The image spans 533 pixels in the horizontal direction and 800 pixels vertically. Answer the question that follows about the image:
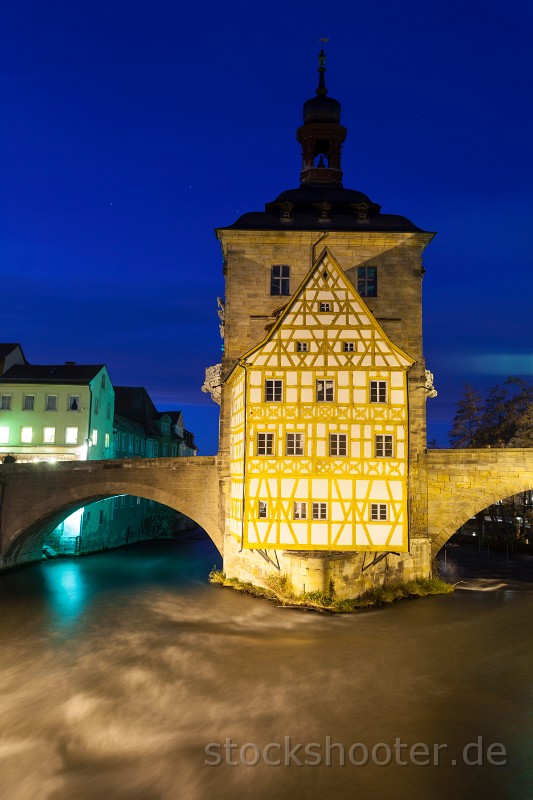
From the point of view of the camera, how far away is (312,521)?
23484 millimetres

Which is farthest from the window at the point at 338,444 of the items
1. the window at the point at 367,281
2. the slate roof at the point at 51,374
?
the slate roof at the point at 51,374

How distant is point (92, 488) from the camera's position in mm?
31188

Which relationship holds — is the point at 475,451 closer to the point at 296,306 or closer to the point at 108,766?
the point at 296,306

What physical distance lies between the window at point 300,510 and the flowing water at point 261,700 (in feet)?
11.6

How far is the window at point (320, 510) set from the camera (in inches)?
925

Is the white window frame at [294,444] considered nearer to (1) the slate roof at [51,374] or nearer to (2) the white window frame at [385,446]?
(2) the white window frame at [385,446]

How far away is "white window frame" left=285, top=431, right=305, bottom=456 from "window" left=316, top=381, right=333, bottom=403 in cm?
158

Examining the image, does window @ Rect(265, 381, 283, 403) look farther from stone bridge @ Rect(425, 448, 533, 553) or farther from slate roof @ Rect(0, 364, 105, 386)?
slate roof @ Rect(0, 364, 105, 386)

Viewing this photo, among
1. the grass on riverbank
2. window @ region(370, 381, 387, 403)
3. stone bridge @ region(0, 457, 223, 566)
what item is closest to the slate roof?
stone bridge @ region(0, 457, 223, 566)

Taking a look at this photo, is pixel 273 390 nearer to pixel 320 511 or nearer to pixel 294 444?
pixel 294 444

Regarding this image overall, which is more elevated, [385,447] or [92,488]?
[385,447]


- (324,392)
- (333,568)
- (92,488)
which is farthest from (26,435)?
(333,568)

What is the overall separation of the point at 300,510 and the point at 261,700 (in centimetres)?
831

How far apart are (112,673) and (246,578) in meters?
8.73
